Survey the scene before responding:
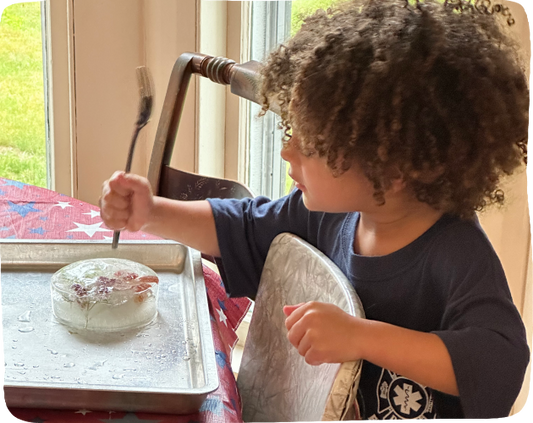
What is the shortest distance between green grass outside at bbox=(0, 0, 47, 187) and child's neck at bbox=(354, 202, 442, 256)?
125 centimetres

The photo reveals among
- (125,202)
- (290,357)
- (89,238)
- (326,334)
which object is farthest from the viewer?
(89,238)

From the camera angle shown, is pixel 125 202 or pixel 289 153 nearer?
pixel 289 153

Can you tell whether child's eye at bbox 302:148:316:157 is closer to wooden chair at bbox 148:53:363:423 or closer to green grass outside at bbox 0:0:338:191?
wooden chair at bbox 148:53:363:423

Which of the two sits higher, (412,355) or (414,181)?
(414,181)

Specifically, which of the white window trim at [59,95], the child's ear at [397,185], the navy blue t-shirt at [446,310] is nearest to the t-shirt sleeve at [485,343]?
the navy blue t-shirt at [446,310]

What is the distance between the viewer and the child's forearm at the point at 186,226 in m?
0.81

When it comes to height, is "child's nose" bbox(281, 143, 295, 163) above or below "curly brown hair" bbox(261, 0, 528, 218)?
below

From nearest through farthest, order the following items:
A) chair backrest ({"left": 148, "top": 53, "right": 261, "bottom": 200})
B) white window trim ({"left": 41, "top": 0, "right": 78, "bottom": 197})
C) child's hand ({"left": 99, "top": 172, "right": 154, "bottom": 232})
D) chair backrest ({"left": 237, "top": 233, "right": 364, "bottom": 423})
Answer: chair backrest ({"left": 237, "top": 233, "right": 364, "bottom": 423}), child's hand ({"left": 99, "top": 172, "right": 154, "bottom": 232}), chair backrest ({"left": 148, "top": 53, "right": 261, "bottom": 200}), white window trim ({"left": 41, "top": 0, "right": 78, "bottom": 197})

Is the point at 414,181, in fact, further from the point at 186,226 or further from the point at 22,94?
the point at 22,94

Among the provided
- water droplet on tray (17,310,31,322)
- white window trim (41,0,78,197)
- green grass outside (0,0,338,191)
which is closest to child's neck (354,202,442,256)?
water droplet on tray (17,310,31,322)

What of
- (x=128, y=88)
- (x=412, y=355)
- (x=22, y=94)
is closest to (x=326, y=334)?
(x=412, y=355)

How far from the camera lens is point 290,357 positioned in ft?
2.03

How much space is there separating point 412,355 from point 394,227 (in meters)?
0.17

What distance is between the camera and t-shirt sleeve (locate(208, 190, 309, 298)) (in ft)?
2.58
